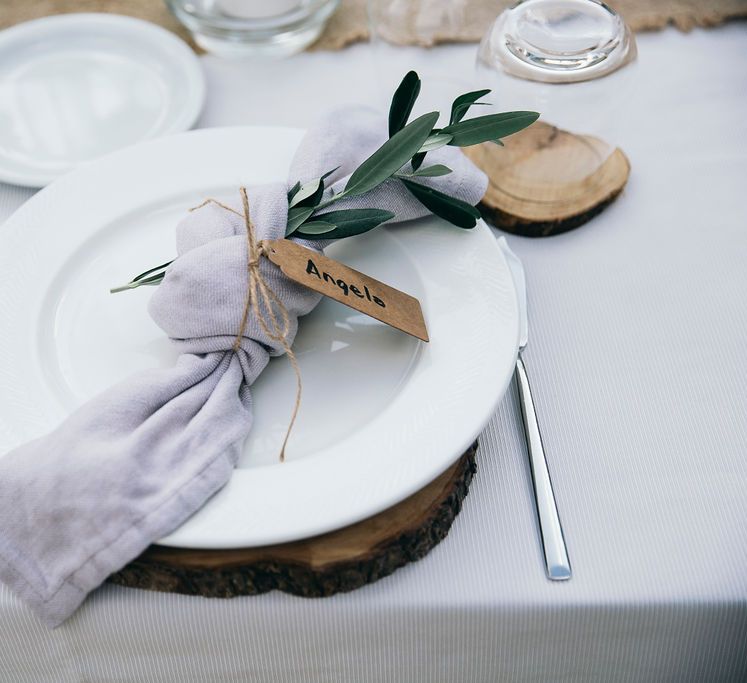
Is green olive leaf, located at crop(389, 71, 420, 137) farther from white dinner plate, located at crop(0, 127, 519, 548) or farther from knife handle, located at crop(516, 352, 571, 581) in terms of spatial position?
knife handle, located at crop(516, 352, 571, 581)

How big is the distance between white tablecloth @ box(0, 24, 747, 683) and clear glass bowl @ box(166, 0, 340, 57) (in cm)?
44

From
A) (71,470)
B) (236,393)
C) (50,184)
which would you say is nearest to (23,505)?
(71,470)

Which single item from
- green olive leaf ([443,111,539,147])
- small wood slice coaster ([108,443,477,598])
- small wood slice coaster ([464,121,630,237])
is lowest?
small wood slice coaster ([108,443,477,598])

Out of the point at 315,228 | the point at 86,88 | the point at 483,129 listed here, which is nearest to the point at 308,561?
the point at 315,228

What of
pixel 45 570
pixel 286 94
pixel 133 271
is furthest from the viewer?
pixel 286 94

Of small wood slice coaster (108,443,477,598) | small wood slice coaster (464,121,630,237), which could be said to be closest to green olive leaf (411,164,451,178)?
→ small wood slice coaster (464,121,630,237)

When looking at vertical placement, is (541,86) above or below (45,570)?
above

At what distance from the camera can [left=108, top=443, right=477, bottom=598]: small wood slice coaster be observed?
509 mm

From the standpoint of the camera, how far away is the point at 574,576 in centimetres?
54

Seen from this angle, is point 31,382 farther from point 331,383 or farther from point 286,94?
point 286,94

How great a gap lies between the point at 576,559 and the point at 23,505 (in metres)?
0.36

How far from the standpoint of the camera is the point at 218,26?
902 mm

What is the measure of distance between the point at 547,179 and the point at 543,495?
35 centimetres

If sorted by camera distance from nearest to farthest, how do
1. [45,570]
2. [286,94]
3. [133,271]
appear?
[45,570], [133,271], [286,94]
